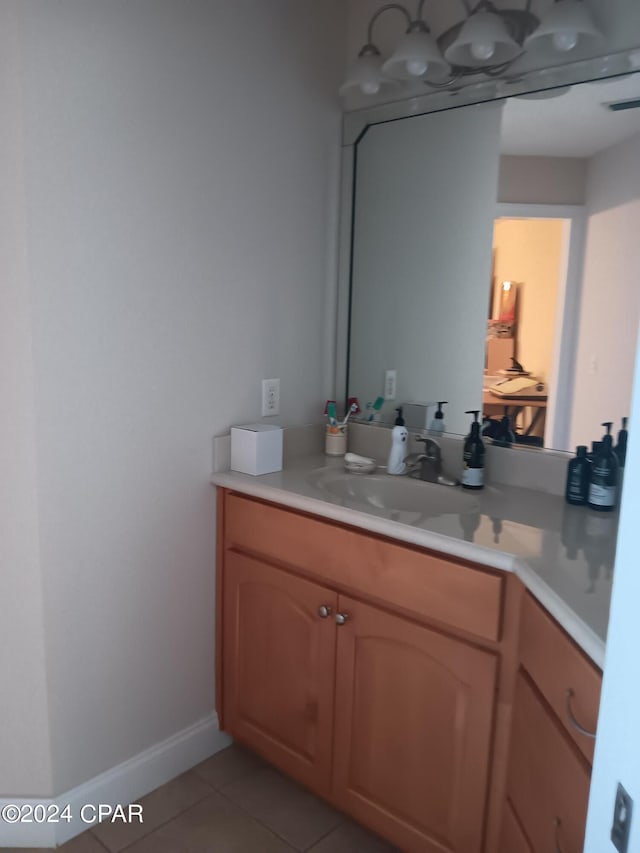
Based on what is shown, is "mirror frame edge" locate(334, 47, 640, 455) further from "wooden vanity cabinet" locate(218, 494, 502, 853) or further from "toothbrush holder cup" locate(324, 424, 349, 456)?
"wooden vanity cabinet" locate(218, 494, 502, 853)

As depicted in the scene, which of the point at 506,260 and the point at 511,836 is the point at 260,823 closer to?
the point at 511,836

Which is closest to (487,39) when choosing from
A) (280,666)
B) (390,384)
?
(390,384)

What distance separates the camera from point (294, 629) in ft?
5.95

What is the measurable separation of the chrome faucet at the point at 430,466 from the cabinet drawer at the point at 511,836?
804 millimetres

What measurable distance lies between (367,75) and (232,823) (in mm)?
2104

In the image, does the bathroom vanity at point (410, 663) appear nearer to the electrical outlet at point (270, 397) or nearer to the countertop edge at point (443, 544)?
the countertop edge at point (443, 544)

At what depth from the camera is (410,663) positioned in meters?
1.57

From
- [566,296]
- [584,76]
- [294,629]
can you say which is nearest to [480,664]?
[294,629]

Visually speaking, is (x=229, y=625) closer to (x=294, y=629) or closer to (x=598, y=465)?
(x=294, y=629)

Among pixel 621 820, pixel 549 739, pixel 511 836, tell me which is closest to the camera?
pixel 621 820

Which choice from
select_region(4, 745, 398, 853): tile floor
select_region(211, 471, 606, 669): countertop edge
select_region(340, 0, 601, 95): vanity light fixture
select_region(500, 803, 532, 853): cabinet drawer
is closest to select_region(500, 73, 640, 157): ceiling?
select_region(340, 0, 601, 95): vanity light fixture

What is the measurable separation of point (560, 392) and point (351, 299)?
790 mm

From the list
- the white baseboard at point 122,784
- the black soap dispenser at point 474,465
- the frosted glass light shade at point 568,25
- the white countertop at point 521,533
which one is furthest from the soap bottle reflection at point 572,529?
the white baseboard at point 122,784

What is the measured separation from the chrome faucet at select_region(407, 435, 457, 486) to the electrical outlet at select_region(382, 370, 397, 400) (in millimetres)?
256
